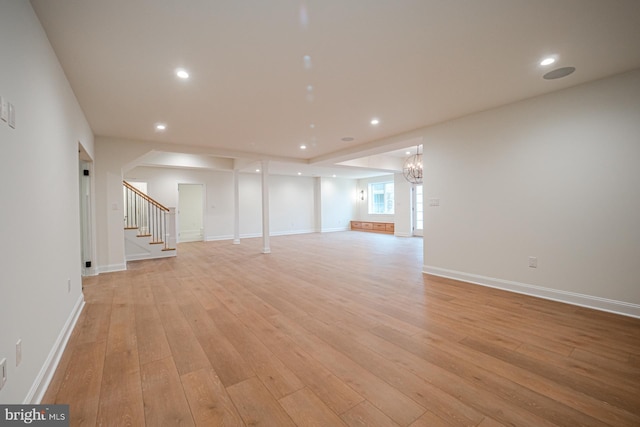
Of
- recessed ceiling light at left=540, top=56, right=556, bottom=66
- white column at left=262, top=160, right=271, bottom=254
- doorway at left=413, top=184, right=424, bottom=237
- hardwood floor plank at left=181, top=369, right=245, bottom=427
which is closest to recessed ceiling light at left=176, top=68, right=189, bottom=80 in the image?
hardwood floor plank at left=181, top=369, right=245, bottom=427

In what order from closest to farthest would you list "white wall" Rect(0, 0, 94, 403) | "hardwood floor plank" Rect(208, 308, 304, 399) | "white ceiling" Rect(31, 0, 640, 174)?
"white wall" Rect(0, 0, 94, 403)
"hardwood floor plank" Rect(208, 308, 304, 399)
"white ceiling" Rect(31, 0, 640, 174)

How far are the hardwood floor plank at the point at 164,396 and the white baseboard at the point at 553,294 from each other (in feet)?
13.3

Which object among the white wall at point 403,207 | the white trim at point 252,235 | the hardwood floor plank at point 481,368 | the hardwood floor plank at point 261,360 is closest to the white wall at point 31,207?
the hardwood floor plank at point 261,360

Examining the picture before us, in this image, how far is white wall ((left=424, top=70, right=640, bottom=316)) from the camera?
2918 millimetres

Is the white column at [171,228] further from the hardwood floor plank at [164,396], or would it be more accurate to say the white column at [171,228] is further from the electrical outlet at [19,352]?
the electrical outlet at [19,352]

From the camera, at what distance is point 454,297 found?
3.51 metres

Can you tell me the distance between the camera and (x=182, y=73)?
2.76m

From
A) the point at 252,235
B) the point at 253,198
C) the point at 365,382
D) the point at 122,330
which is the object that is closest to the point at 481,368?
the point at 365,382

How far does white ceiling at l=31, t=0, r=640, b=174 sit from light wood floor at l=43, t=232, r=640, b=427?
2.60m

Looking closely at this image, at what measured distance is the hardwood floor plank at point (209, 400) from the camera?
152 cm

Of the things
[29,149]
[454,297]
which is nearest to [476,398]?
[454,297]

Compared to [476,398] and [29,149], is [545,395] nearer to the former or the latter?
[476,398]

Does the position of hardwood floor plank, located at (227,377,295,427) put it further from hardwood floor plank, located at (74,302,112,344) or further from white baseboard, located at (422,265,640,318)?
white baseboard, located at (422,265,640,318)

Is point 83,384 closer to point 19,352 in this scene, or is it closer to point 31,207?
point 19,352
